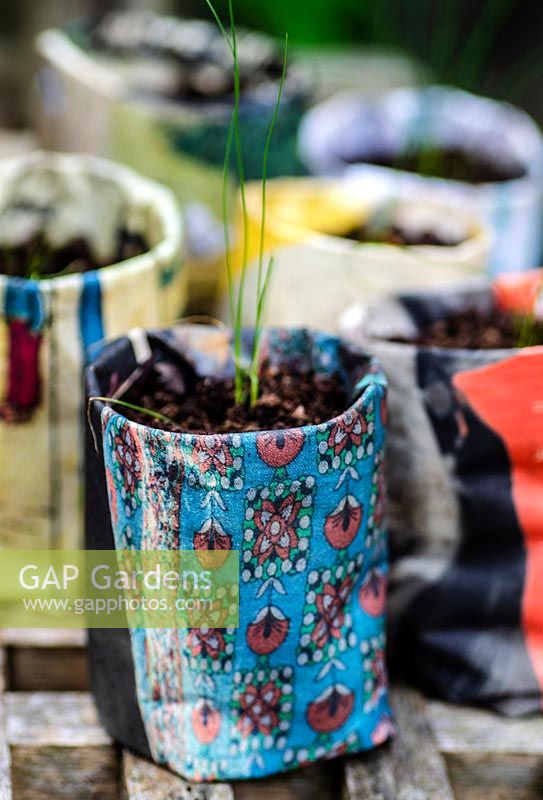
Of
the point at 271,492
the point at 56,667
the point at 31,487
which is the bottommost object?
the point at 56,667

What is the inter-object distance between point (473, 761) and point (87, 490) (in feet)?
1.07

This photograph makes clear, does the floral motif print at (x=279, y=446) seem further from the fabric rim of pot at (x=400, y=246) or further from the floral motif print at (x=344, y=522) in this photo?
the fabric rim of pot at (x=400, y=246)

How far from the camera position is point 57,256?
0.94 m

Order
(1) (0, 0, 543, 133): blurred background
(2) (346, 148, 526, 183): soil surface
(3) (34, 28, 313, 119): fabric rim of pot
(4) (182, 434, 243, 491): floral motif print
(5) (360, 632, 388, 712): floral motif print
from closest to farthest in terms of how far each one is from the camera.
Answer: (4) (182, 434, 243, 491): floral motif print < (5) (360, 632, 388, 712): floral motif print < (3) (34, 28, 313, 119): fabric rim of pot < (2) (346, 148, 526, 183): soil surface < (1) (0, 0, 543, 133): blurred background

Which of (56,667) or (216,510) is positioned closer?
(216,510)

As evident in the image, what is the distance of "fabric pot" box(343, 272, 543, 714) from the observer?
2.42ft

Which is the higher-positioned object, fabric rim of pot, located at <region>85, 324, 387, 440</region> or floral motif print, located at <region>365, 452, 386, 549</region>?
fabric rim of pot, located at <region>85, 324, 387, 440</region>

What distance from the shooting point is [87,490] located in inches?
27.3

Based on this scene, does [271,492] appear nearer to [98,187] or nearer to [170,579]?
[170,579]

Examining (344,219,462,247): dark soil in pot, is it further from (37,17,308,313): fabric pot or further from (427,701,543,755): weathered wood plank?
(427,701,543,755): weathered wood plank

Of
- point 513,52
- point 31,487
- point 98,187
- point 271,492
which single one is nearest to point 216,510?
point 271,492

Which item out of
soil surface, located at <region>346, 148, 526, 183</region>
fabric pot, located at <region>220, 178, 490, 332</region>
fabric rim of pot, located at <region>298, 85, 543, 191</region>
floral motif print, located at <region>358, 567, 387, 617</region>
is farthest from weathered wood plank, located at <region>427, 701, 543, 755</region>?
soil surface, located at <region>346, 148, 526, 183</region>

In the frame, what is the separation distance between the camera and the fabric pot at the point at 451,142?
1.21 meters

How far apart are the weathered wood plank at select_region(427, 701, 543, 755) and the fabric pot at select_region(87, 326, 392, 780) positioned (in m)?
0.05
